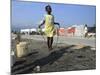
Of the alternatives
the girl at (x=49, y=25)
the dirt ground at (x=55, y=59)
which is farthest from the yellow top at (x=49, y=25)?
the dirt ground at (x=55, y=59)

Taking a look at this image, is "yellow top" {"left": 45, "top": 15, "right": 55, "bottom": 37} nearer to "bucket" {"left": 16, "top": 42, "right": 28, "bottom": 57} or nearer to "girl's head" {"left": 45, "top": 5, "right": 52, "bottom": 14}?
"girl's head" {"left": 45, "top": 5, "right": 52, "bottom": 14}

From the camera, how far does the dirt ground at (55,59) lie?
9.63ft

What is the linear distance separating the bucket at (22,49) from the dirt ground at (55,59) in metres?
0.04

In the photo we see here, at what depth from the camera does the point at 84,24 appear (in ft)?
10.7

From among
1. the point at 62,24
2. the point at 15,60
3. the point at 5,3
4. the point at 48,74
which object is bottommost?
the point at 48,74

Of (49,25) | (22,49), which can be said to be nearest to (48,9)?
(49,25)

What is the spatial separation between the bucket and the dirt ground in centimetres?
4

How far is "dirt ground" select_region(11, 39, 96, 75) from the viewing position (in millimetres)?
2936

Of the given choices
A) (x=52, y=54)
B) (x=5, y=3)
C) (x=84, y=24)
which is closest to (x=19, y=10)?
(x=5, y=3)

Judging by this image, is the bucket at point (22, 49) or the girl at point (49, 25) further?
the girl at point (49, 25)

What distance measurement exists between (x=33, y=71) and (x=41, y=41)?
1.27ft

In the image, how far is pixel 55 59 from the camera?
310 centimetres

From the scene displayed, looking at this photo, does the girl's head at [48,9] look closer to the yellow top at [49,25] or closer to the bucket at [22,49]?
the yellow top at [49,25]

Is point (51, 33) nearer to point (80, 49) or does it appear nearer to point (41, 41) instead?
point (41, 41)
